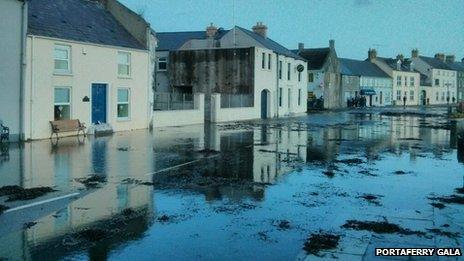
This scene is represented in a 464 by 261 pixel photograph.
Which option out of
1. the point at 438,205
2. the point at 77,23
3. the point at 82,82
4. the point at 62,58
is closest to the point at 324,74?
the point at 77,23

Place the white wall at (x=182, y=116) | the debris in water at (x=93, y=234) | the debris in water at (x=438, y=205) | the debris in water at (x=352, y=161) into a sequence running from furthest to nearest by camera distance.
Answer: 1. the white wall at (x=182, y=116)
2. the debris in water at (x=352, y=161)
3. the debris in water at (x=438, y=205)
4. the debris in water at (x=93, y=234)

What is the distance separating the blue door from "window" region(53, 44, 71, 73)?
212 centimetres

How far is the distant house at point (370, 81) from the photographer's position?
9488 centimetres

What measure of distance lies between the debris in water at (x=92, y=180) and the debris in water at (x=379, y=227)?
6.24m

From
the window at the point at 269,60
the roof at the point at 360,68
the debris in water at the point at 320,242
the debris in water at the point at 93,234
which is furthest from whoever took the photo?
the roof at the point at 360,68

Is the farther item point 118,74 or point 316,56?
point 316,56

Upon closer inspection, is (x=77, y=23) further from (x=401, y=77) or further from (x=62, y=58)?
(x=401, y=77)

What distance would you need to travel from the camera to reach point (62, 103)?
26.5 meters

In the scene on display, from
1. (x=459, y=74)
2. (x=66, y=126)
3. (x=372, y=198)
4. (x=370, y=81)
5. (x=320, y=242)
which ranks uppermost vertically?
(x=459, y=74)

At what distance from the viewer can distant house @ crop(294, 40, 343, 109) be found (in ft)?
261

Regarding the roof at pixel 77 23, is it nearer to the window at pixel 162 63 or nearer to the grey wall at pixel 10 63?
the grey wall at pixel 10 63

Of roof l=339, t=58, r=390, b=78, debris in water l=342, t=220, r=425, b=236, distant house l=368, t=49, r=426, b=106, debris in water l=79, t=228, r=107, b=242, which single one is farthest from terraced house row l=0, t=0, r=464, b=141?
distant house l=368, t=49, r=426, b=106

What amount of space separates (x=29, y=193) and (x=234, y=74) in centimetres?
3659

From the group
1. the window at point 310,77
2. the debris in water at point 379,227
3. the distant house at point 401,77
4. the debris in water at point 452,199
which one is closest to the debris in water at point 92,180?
the debris in water at point 379,227
